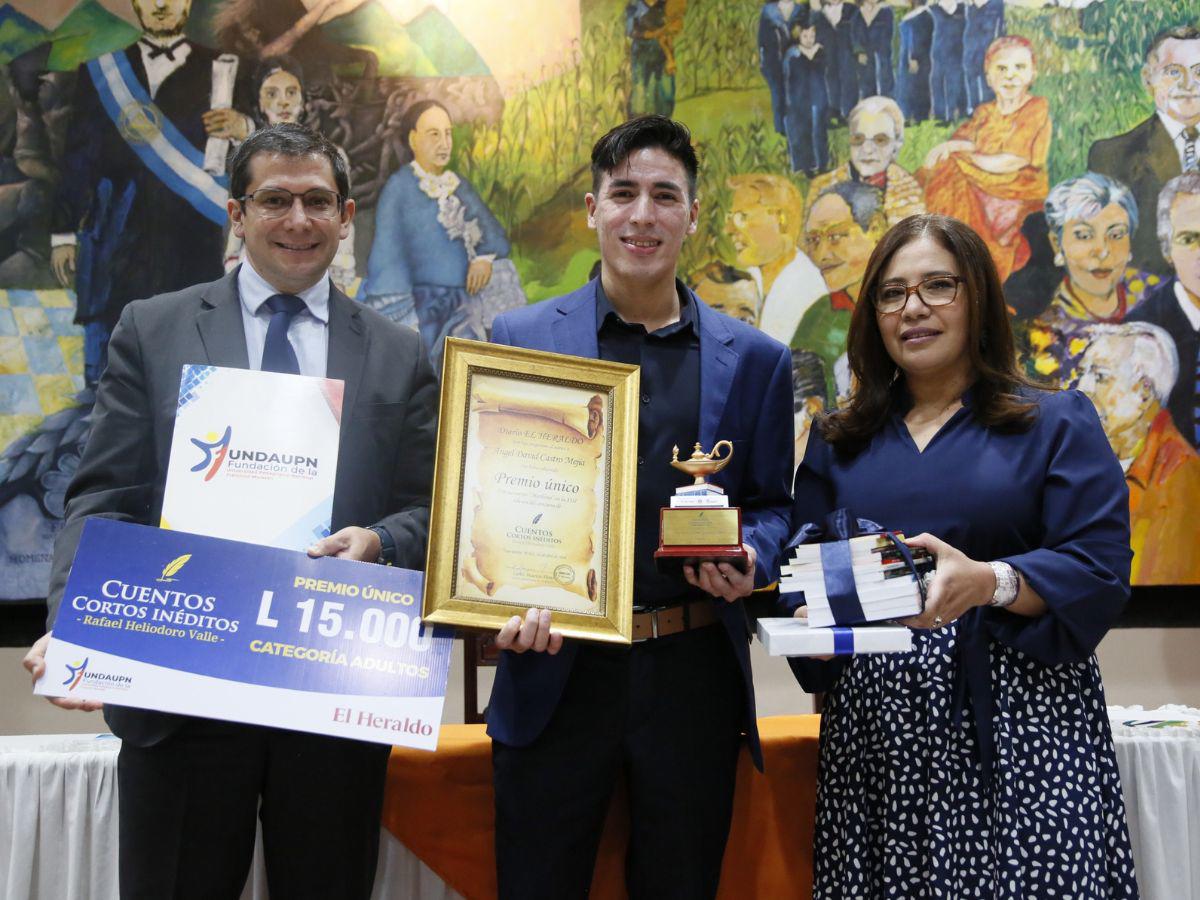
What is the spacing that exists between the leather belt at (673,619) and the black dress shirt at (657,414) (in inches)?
1.2

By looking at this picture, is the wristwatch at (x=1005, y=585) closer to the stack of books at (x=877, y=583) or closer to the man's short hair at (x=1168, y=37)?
the stack of books at (x=877, y=583)

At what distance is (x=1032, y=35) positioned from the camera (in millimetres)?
4109

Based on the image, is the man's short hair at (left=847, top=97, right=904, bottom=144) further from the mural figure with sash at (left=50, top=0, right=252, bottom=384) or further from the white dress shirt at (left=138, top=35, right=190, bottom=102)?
the white dress shirt at (left=138, top=35, right=190, bottom=102)

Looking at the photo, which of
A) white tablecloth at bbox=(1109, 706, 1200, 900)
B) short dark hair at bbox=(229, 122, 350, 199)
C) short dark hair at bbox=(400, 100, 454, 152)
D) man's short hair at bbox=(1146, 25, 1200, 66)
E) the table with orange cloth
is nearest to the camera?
short dark hair at bbox=(229, 122, 350, 199)

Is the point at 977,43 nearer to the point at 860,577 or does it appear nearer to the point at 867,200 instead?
the point at 867,200

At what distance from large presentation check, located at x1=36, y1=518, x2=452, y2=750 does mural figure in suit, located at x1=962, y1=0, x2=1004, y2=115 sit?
11.6 ft

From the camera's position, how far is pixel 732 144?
4070mm

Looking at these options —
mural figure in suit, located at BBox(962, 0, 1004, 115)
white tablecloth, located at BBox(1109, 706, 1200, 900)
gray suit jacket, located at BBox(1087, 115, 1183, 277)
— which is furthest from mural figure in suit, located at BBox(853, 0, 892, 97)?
white tablecloth, located at BBox(1109, 706, 1200, 900)

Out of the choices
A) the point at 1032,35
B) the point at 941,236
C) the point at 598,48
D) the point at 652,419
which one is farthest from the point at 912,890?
the point at 1032,35

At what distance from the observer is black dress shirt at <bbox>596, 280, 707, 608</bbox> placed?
196 centimetres

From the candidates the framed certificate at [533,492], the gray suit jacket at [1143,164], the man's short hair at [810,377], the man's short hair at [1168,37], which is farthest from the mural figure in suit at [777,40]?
the framed certificate at [533,492]

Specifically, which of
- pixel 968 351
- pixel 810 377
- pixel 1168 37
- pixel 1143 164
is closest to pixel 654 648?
pixel 968 351

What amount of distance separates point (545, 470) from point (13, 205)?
321 centimetres

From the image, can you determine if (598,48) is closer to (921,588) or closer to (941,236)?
(941,236)
